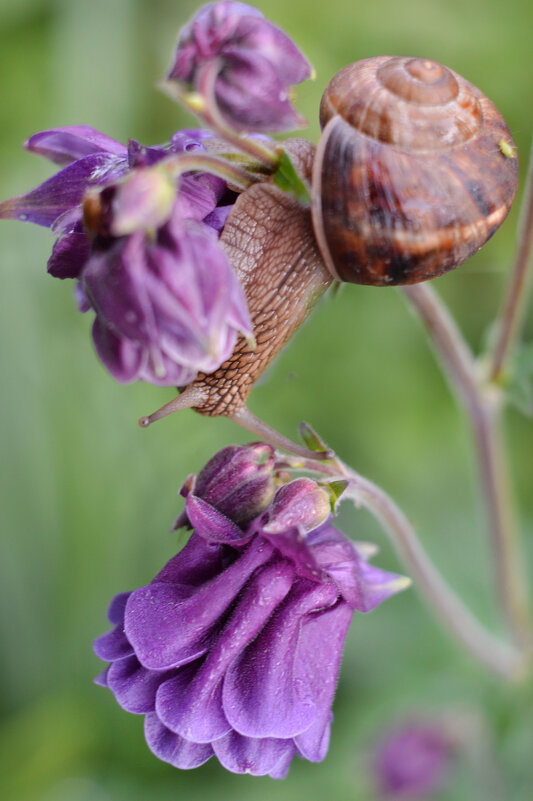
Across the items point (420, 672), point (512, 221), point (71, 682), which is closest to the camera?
point (71, 682)

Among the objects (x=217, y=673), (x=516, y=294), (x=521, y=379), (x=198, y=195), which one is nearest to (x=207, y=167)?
(x=198, y=195)

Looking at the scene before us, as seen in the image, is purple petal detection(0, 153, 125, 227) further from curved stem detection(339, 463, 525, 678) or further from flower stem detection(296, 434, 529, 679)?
curved stem detection(339, 463, 525, 678)

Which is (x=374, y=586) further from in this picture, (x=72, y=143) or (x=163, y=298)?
(x=72, y=143)

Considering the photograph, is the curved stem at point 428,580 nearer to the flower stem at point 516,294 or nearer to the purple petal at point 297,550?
the purple petal at point 297,550

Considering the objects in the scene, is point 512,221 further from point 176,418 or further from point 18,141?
point 18,141

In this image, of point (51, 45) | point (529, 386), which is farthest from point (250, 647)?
point (51, 45)

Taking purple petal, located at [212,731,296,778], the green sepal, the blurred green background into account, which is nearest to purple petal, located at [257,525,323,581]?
the green sepal
